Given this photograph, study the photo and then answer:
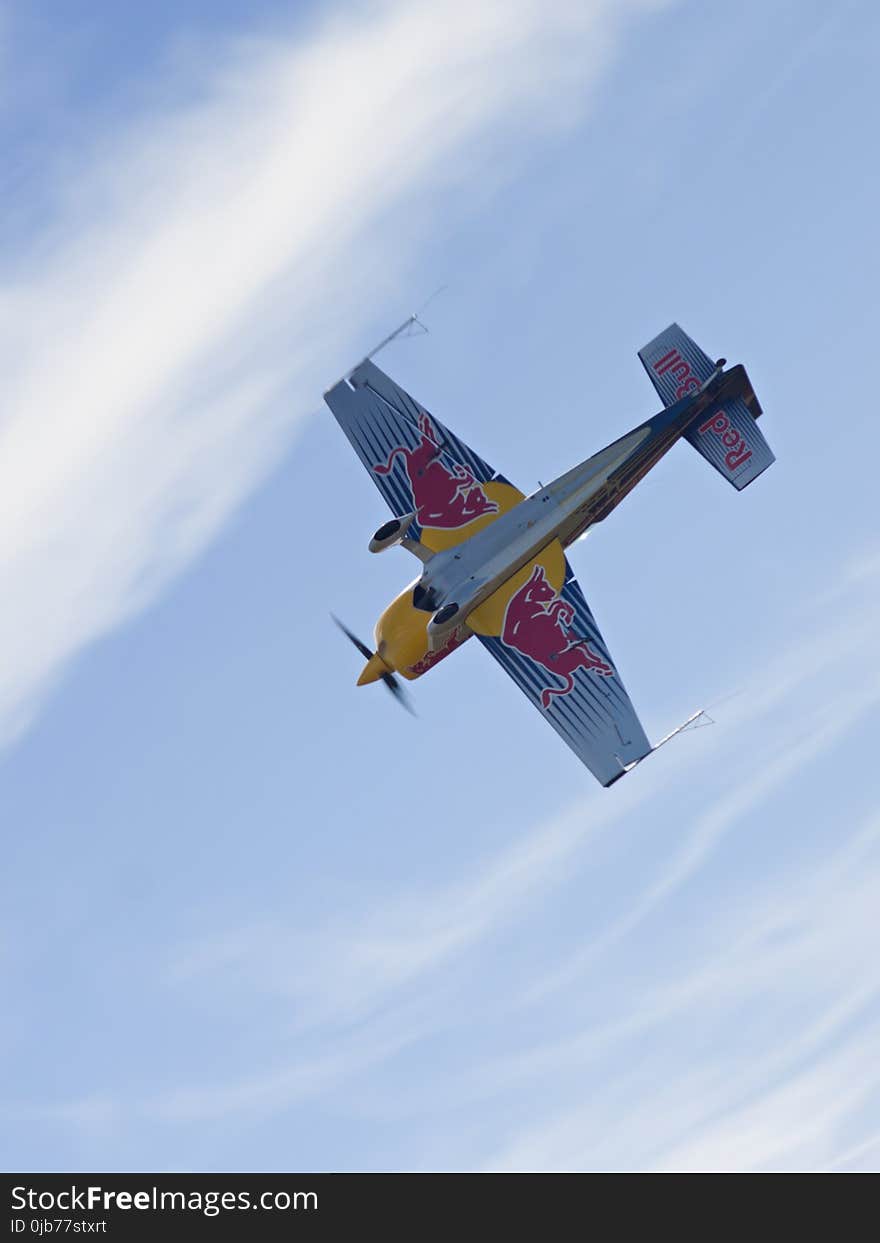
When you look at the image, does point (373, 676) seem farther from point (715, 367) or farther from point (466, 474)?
point (715, 367)

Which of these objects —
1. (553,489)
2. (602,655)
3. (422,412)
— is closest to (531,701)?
(602,655)

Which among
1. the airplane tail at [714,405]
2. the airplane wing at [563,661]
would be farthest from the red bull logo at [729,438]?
the airplane wing at [563,661]

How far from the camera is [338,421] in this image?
55.2 m

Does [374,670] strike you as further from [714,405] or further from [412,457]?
[714,405]

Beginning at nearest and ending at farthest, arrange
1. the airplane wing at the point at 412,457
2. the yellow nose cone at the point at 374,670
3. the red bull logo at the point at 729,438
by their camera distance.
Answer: the yellow nose cone at the point at 374,670 → the airplane wing at the point at 412,457 → the red bull logo at the point at 729,438

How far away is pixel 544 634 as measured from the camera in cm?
5372

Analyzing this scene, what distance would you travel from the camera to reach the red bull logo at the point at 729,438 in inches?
2190

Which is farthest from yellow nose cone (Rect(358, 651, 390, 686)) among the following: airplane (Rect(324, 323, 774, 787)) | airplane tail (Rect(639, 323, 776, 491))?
airplane tail (Rect(639, 323, 776, 491))

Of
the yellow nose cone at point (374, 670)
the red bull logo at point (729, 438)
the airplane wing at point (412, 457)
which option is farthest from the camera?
the red bull logo at point (729, 438)

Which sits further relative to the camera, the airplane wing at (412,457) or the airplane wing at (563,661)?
the airplane wing at (412,457)

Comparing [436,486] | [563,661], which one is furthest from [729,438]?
[436,486]

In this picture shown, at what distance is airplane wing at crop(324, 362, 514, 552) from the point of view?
5419 centimetres

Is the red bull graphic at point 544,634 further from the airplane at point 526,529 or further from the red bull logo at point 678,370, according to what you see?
the red bull logo at point 678,370

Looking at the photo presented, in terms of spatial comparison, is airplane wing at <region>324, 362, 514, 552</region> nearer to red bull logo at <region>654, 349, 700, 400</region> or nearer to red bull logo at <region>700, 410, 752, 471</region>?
red bull logo at <region>654, 349, 700, 400</region>
